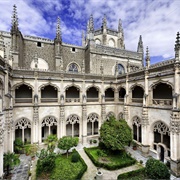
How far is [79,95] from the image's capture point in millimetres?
18328

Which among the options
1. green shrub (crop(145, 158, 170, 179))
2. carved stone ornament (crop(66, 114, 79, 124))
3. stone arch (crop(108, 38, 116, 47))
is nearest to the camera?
green shrub (crop(145, 158, 170, 179))

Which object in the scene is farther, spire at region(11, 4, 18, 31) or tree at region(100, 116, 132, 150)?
spire at region(11, 4, 18, 31)

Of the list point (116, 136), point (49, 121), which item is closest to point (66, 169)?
point (116, 136)

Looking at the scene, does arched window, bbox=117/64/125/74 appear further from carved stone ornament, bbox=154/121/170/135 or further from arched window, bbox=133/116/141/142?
carved stone ornament, bbox=154/121/170/135

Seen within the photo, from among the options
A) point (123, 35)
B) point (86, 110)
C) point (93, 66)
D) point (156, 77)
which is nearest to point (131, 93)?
point (156, 77)

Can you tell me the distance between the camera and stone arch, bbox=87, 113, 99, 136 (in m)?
18.6

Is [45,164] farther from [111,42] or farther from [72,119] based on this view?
[111,42]

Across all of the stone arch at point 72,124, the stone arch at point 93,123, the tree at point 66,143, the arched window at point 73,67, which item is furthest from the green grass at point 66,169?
the arched window at point 73,67

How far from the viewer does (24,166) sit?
11.7 m

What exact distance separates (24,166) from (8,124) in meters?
4.59

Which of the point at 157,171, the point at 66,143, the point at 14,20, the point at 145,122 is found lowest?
the point at 157,171

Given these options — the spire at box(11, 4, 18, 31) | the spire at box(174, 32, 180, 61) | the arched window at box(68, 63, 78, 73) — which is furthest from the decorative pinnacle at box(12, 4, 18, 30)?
the spire at box(174, 32, 180, 61)

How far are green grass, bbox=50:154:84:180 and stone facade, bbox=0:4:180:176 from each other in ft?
14.4

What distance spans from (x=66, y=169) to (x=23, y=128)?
7949mm
